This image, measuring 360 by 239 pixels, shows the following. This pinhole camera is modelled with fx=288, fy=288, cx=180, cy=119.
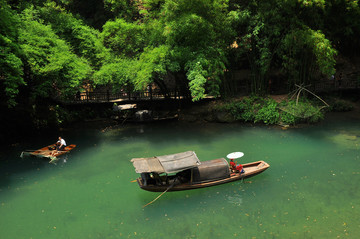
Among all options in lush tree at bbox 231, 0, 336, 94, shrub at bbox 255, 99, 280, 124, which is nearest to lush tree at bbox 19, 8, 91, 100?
lush tree at bbox 231, 0, 336, 94

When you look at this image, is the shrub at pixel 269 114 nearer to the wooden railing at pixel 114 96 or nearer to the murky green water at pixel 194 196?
the murky green water at pixel 194 196

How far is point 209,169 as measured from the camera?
46.7ft

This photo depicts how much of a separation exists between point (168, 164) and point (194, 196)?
79.0 inches

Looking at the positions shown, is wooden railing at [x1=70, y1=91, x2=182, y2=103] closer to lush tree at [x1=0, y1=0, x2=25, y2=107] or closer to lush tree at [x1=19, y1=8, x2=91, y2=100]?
lush tree at [x1=19, y1=8, x2=91, y2=100]

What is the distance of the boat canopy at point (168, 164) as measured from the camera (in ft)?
43.5

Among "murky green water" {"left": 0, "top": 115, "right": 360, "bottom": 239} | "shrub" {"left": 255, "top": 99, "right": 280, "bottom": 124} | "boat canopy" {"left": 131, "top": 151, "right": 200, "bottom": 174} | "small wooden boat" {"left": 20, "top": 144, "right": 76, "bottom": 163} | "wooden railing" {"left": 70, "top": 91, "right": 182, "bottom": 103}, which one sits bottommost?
"murky green water" {"left": 0, "top": 115, "right": 360, "bottom": 239}

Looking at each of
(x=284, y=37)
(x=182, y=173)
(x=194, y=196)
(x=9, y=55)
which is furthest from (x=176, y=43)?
(x=194, y=196)

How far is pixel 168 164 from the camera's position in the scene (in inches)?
538

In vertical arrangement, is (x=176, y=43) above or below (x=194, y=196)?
above

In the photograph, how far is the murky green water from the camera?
11.6 m

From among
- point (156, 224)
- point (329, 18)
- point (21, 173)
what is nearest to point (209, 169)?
point (156, 224)

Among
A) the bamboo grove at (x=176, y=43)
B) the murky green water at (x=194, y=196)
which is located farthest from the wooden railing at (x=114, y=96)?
the murky green water at (x=194, y=196)

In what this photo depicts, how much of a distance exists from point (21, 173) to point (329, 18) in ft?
87.5

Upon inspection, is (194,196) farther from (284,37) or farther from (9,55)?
(284,37)
